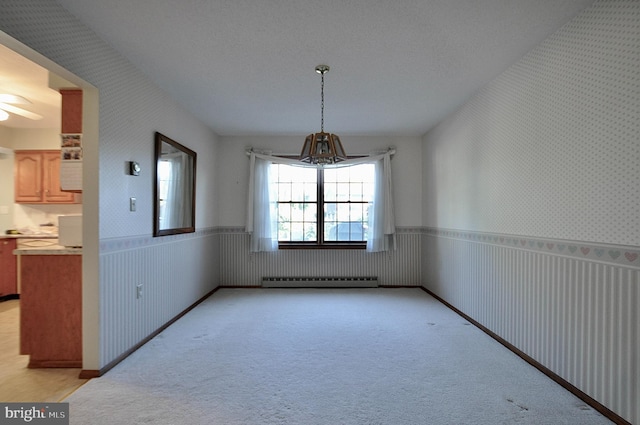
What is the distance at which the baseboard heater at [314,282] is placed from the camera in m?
5.49

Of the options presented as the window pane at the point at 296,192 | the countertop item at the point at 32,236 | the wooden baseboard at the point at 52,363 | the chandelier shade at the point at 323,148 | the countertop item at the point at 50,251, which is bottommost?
the wooden baseboard at the point at 52,363

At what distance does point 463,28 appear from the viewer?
2357mm

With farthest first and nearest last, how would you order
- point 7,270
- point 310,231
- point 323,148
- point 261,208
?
point 310,231 → point 261,208 → point 7,270 → point 323,148

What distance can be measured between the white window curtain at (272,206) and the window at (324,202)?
185 millimetres

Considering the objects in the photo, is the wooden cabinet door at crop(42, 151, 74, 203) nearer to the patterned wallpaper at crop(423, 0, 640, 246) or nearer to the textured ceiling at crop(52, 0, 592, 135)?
the textured ceiling at crop(52, 0, 592, 135)

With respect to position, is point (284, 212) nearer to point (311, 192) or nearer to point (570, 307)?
point (311, 192)

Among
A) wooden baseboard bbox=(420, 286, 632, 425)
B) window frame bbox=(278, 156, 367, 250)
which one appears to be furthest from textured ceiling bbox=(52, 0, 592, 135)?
wooden baseboard bbox=(420, 286, 632, 425)

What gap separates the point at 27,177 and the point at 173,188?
330cm

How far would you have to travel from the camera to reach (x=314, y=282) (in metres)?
5.50

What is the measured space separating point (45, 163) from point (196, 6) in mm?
4833

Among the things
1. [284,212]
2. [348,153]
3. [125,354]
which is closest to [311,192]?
[284,212]

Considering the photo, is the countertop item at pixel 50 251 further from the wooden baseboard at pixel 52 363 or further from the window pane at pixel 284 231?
the window pane at pixel 284 231

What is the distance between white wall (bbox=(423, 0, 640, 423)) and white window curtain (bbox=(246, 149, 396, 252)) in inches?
73.1

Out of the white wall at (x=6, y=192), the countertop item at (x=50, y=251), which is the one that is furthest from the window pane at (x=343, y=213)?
the white wall at (x=6, y=192)
